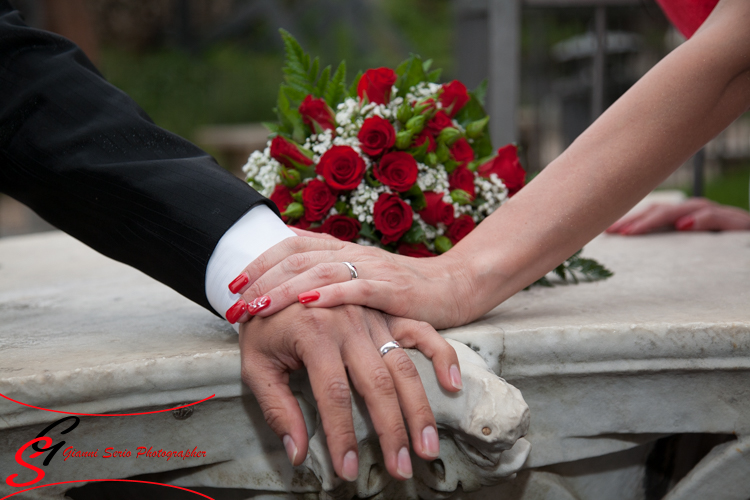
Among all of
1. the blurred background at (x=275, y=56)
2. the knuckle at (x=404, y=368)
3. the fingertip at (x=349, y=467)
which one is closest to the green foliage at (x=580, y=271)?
the knuckle at (x=404, y=368)

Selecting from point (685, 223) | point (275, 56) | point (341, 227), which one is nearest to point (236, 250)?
point (341, 227)

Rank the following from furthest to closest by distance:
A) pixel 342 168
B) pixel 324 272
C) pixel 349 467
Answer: pixel 342 168 → pixel 324 272 → pixel 349 467

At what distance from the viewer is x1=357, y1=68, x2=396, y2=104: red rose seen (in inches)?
45.8

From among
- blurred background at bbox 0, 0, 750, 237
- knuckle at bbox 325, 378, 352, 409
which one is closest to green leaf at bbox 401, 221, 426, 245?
knuckle at bbox 325, 378, 352, 409

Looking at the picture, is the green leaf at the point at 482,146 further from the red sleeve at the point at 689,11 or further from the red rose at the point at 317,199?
the red sleeve at the point at 689,11

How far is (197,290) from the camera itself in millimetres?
925

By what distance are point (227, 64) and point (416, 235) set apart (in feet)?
34.1

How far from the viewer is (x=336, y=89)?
122cm

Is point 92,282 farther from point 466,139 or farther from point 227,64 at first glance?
point 227,64

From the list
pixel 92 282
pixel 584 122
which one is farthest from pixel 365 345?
pixel 584 122

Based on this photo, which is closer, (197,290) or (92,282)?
(197,290)

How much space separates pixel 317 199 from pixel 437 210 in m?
0.23

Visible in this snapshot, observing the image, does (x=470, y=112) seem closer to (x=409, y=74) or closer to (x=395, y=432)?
(x=409, y=74)

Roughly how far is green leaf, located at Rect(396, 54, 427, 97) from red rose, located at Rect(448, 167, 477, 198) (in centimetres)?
20
